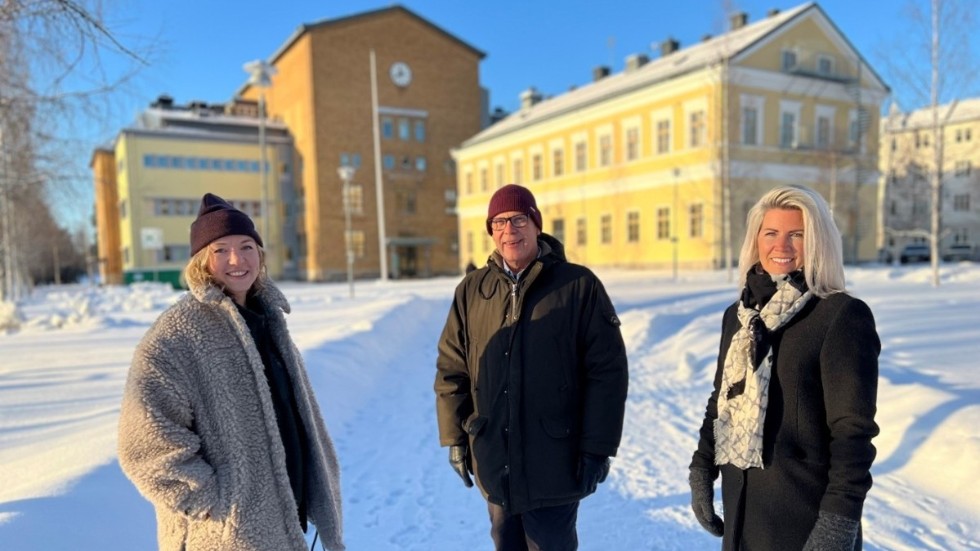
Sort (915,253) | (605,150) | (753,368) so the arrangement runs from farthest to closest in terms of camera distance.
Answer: (915,253) < (605,150) < (753,368)

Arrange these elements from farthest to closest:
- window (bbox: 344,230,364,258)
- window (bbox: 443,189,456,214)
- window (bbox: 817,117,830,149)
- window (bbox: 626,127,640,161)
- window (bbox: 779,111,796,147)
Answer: window (bbox: 443,189,456,214) → window (bbox: 344,230,364,258) → window (bbox: 626,127,640,161) → window (bbox: 817,117,830,149) → window (bbox: 779,111,796,147)

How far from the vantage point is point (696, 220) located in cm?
2814

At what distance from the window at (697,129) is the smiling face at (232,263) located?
28814 mm

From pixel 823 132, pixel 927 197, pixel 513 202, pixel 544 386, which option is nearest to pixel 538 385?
pixel 544 386

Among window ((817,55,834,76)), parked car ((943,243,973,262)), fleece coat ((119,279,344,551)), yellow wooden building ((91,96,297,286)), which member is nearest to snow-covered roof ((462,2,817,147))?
window ((817,55,834,76))

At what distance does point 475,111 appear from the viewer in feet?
162

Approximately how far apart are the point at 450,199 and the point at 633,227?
69.4 ft

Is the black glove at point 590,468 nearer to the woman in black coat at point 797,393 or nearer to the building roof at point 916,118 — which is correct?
the woman in black coat at point 797,393

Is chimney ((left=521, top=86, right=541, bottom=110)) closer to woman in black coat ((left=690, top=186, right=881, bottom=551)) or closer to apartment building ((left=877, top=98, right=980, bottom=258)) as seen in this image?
apartment building ((left=877, top=98, right=980, bottom=258))

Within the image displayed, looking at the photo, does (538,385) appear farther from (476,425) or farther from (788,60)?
(788,60)

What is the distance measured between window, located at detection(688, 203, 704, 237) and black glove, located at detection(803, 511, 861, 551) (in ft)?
91.6

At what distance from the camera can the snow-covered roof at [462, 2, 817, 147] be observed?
27484 mm

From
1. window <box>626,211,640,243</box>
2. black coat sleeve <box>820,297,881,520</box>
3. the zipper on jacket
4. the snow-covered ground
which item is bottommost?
the snow-covered ground

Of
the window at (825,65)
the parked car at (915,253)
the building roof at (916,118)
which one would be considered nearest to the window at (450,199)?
the window at (825,65)
